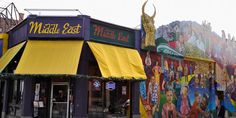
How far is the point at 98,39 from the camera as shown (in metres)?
→ 16.7

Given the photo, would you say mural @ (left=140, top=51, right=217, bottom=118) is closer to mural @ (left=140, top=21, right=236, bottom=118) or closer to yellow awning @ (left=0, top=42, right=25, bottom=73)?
mural @ (left=140, top=21, right=236, bottom=118)

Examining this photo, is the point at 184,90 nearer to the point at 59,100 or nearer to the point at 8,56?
the point at 59,100

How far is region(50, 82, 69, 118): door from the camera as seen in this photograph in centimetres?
1609

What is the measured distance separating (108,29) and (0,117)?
8725 millimetres

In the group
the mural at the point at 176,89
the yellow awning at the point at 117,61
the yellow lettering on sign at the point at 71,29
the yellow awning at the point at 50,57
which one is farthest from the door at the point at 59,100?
the mural at the point at 176,89

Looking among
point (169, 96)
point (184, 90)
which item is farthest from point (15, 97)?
point (184, 90)

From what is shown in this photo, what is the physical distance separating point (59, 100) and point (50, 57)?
2.39 metres

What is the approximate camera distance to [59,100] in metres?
16.3

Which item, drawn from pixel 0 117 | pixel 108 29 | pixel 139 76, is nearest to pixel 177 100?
pixel 139 76

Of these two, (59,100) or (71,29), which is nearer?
(71,29)

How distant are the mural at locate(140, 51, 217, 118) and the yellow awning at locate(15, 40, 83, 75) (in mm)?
5016

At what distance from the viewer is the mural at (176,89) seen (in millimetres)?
19000

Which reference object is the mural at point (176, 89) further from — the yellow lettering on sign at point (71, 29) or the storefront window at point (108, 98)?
the yellow lettering on sign at point (71, 29)

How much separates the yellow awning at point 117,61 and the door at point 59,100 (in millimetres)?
2265
